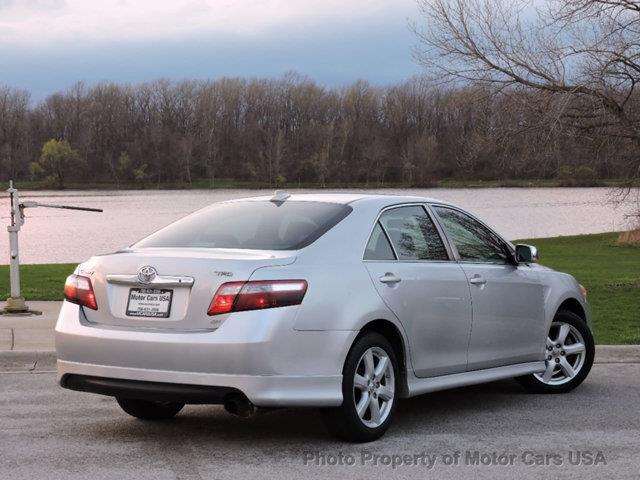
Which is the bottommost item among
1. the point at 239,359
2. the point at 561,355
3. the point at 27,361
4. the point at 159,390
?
the point at 27,361

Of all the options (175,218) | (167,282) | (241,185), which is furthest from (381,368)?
(241,185)

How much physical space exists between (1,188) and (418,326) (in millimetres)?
97763

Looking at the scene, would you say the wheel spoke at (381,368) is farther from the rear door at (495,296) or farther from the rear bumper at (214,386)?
the rear door at (495,296)

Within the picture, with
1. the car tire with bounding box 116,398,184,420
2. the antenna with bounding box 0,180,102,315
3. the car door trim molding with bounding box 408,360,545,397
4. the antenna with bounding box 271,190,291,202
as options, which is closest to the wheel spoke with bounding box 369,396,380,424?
the car door trim molding with bounding box 408,360,545,397

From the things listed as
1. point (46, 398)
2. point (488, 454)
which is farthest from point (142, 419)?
point (488, 454)

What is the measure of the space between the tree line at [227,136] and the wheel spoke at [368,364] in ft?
277

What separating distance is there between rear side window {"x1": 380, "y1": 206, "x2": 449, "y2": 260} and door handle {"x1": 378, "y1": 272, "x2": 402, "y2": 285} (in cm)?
25

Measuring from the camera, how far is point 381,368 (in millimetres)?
6477

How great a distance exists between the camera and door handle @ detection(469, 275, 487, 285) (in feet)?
24.3

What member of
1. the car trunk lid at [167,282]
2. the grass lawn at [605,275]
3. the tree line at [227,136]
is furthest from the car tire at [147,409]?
the tree line at [227,136]

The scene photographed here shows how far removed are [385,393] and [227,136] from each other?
110351 mm

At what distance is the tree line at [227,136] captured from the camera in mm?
104875

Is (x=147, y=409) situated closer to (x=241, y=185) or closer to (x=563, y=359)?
(x=563, y=359)

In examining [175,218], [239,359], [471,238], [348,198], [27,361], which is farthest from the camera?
[175,218]
